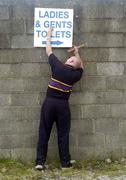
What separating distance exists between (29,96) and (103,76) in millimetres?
1141

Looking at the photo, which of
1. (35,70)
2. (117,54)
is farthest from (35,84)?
(117,54)

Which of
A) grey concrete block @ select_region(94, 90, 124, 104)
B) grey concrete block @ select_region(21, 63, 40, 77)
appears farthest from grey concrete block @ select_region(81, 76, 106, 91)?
grey concrete block @ select_region(21, 63, 40, 77)

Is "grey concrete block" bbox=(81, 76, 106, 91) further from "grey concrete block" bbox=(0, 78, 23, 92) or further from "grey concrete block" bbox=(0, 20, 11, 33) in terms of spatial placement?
"grey concrete block" bbox=(0, 20, 11, 33)

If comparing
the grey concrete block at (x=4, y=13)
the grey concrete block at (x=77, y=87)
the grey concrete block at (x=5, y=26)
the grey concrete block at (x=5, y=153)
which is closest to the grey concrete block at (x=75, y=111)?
the grey concrete block at (x=77, y=87)

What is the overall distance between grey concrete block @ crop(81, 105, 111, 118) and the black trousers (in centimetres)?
37

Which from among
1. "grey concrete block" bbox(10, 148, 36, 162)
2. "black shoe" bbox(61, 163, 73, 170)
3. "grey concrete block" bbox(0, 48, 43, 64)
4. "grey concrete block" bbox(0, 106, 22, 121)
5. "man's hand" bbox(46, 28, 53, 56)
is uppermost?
"man's hand" bbox(46, 28, 53, 56)

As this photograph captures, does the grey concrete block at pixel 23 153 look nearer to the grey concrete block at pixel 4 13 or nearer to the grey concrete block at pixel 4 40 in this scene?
the grey concrete block at pixel 4 40

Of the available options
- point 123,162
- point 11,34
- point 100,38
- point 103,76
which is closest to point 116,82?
point 103,76

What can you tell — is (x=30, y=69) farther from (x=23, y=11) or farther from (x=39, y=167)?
(x=39, y=167)

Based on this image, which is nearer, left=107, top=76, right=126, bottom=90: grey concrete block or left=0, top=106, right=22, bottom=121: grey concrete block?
left=0, top=106, right=22, bottom=121: grey concrete block

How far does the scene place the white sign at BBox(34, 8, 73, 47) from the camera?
7.35m

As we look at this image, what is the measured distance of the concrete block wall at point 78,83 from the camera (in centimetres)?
735

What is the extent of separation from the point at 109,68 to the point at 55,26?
3.34ft

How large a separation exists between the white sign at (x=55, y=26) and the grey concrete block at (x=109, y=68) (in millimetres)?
580
